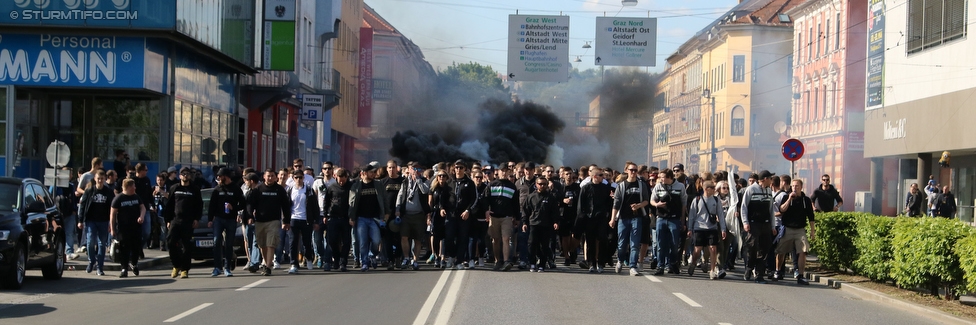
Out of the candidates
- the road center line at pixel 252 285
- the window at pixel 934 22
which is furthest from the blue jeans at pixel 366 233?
the window at pixel 934 22

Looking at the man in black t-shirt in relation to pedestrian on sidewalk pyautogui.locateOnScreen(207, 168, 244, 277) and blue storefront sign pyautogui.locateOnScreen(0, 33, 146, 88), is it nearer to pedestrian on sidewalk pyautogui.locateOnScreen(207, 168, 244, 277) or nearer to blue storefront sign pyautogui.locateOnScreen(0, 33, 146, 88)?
pedestrian on sidewalk pyautogui.locateOnScreen(207, 168, 244, 277)

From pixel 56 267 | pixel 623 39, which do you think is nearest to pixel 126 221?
pixel 56 267

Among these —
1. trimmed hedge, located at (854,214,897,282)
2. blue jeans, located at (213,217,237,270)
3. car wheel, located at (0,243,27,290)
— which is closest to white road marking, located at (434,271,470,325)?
blue jeans, located at (213,217,237,270)

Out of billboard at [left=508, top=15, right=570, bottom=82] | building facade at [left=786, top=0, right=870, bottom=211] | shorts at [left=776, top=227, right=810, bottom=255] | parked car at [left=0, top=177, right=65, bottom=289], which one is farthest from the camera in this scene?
building facade at [left=786, top=0, right=870, bottom=211]

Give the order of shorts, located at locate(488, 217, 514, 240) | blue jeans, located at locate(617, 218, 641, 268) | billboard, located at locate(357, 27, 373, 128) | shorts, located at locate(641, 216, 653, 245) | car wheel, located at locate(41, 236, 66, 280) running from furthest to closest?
1. billboard, located at locate(357, 27, 373, 128)
2. shorts, located at locate(641, 216, 653, 245)
3. shorts, located at locate(488, 217, 514, 240)
4. blue jeans, located at locate(617, 218, 641, 268)
5. car wheel, located at locate(41, 236, 66, 280)

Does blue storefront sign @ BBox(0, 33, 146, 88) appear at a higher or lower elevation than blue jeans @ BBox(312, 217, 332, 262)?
higher

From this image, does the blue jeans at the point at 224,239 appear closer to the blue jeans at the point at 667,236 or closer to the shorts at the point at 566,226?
the shorts at the point at 566,226

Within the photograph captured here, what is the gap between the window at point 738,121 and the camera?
70.1m

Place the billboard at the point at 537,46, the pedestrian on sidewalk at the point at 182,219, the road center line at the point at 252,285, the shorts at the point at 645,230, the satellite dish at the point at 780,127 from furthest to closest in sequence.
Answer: the satellite dish at the point at 780,127
the billboard at the point at 537,46
the shorts at the point at 645,230
the pedestrian on sidewalk at the point at 182,219
the road center line at the point at 252,285

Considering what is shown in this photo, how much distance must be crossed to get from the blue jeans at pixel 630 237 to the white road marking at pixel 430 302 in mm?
3061

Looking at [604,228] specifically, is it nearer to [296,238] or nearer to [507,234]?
[507,234]

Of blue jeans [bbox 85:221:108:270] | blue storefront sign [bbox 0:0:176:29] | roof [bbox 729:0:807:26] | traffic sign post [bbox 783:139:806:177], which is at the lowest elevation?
blue jeans [bbox 85:221:108:270]

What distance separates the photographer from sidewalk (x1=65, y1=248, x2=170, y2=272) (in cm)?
1756

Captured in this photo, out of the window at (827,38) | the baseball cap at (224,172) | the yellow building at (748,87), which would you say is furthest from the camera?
the yellow building at (748,87)
